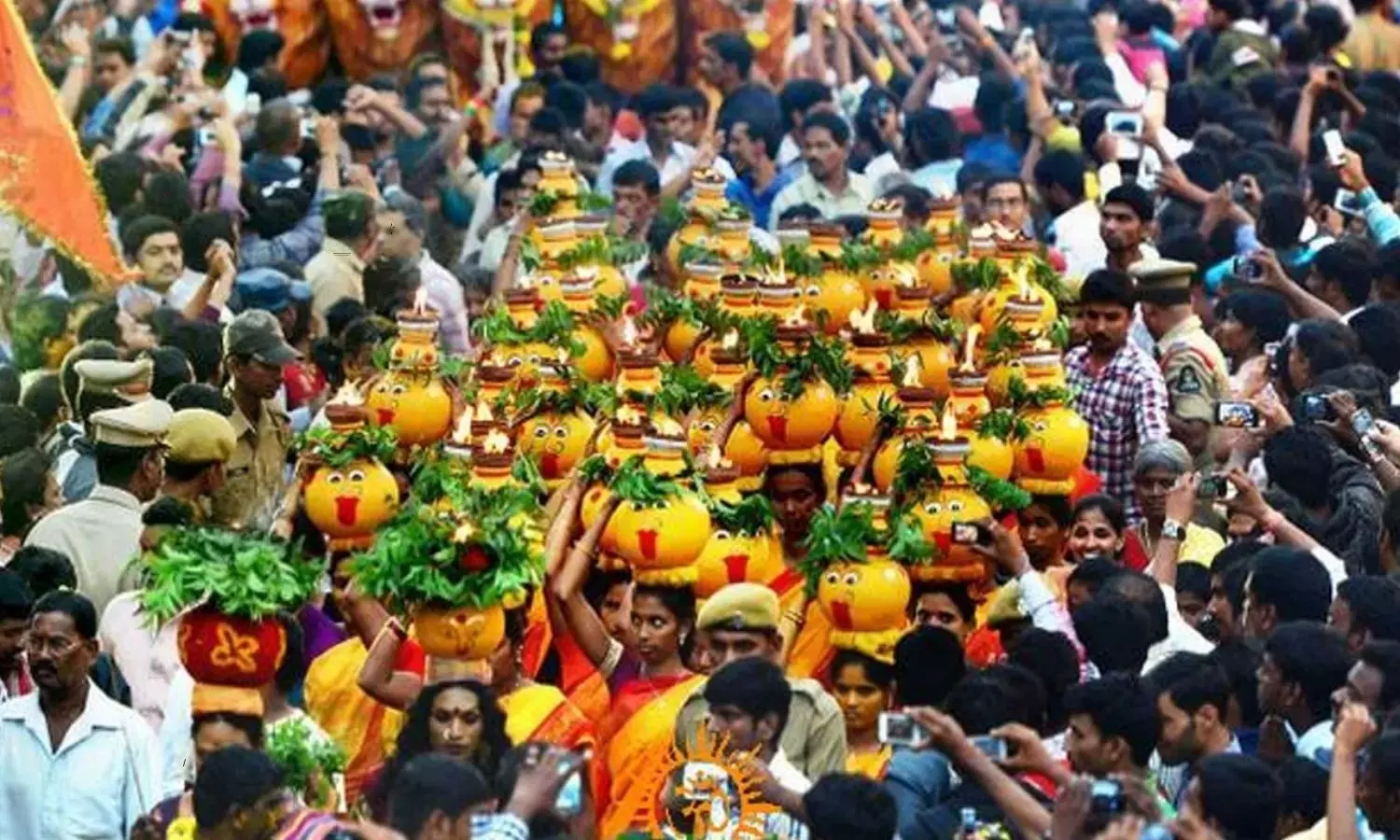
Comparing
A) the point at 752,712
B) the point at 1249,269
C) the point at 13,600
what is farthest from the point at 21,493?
the point at 1249,269

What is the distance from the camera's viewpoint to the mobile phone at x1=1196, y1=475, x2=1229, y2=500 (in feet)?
46.4

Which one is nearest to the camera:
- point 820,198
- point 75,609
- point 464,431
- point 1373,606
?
point 75,609

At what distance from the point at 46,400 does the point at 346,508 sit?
2755 millimetres

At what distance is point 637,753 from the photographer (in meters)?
12.9

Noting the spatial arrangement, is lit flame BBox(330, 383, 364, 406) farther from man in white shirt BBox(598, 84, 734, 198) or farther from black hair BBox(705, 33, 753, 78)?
black hair BBox(705, 33, 753, 78)

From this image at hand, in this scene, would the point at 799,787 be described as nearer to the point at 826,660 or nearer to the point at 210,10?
the point at 826,660

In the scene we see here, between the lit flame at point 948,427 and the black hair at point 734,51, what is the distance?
393 inches

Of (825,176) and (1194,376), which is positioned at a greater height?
(1194,376)

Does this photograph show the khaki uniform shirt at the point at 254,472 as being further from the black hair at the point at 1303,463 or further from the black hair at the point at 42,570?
the black hair at the point at 1303,463

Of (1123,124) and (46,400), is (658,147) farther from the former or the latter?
(46,400)

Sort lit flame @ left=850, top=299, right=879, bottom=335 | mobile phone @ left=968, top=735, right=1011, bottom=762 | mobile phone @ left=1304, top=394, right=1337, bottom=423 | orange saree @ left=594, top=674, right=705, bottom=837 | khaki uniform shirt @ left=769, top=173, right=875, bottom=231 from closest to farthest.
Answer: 1. mobile phone @ left=968, top=735, right=1011, bottom=762
2. orange saree @ left=594, top=674, right=705, bottom=837
3. mobile phone @ left=1304, top=394, right=1337, bottom=423
4. lit flame @ left=850, top=299, right=879, bottom=335
5. khaki uniform shirt @ left=769, top=173, right=875, bottom=231

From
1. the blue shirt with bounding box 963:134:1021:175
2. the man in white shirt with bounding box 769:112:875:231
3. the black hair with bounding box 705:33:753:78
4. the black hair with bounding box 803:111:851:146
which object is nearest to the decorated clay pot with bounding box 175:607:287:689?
the man in white shirt with bounding box 769:112:875:231

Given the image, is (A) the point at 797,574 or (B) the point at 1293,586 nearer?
(B) the point at 1293,586

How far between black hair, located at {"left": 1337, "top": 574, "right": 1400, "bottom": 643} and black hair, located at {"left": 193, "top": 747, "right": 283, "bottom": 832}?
3375 mm
